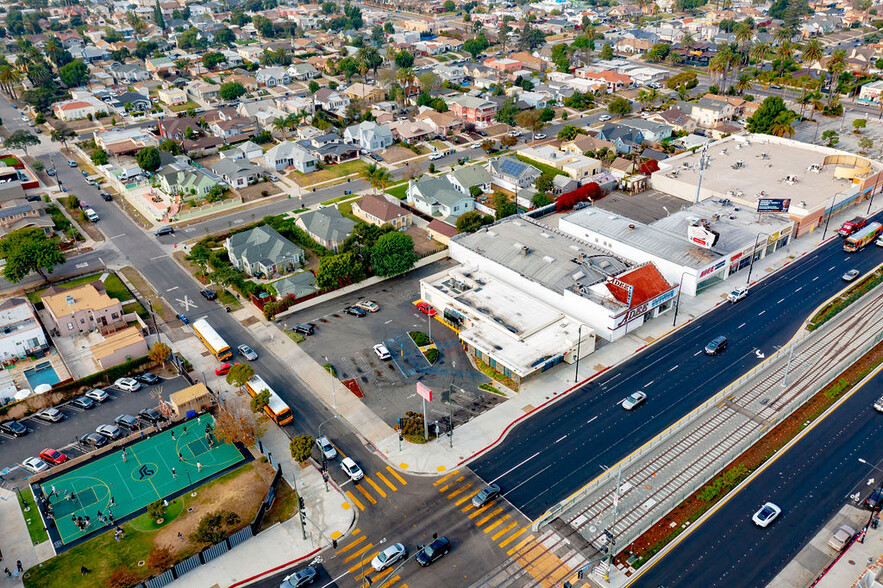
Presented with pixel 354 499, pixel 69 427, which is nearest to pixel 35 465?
pixel 69 427

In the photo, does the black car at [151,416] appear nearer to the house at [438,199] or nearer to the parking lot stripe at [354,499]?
the parking lot stripe at [354,499]

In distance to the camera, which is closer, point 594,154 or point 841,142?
point 594,154

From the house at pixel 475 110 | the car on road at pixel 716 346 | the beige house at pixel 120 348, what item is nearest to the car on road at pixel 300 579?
the beige house at pixel 120 348

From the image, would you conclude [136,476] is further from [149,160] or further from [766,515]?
[149,160]

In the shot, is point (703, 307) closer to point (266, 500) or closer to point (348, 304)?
point (348, 304)

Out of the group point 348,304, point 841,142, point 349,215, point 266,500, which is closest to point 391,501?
point 266,500

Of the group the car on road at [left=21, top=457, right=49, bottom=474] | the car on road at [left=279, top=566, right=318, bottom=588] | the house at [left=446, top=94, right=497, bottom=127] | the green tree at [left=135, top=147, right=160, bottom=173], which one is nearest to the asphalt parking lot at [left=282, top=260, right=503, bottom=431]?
the car on road at [left=279, top=566, right=318, bottom=588]
